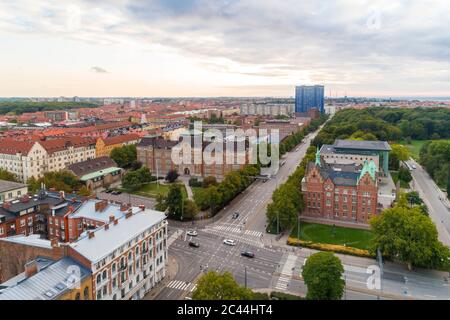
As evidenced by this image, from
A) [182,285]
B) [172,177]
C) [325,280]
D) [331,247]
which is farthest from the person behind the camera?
[172,177]

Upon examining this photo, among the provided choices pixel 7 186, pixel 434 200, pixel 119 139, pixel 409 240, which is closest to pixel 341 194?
pixel 409 240

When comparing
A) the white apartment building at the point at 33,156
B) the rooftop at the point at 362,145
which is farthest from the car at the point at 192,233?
the rooftop at the point at 362,145

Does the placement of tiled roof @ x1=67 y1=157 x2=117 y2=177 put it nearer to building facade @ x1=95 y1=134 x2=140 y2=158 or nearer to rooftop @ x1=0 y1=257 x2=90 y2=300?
building facade @ x1=95 y1=134 x2=140 y2=158

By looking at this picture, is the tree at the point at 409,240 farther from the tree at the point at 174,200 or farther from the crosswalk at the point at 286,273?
the tree at the point at 174,200

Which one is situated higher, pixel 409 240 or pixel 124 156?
pixel 124 156

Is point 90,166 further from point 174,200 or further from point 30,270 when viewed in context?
point 30,270

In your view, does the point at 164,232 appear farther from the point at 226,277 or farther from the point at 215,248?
the point at 226,277
